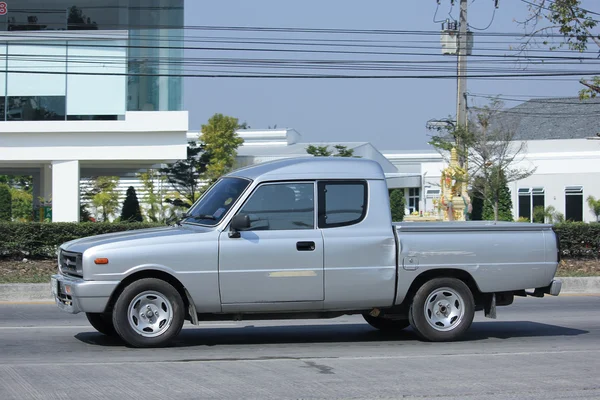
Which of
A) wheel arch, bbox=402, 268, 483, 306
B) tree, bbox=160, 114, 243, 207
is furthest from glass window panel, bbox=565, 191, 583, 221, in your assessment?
wheel arch, bbox=402, 268, 483, 306

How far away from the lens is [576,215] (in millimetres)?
46094

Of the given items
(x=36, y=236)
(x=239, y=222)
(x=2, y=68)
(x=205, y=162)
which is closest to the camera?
(x=239, y=222)

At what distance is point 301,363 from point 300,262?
125cm

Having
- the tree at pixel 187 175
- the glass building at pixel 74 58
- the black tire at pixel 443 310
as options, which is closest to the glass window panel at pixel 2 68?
the glass building at pixel 74 58

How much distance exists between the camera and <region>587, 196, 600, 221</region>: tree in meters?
44.5

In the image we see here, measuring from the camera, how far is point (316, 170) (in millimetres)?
9594

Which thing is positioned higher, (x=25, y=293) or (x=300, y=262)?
(x=300, y=262)

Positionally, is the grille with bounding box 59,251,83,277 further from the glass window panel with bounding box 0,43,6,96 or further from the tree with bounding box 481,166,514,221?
the tree with bounding box 481,166,514,221

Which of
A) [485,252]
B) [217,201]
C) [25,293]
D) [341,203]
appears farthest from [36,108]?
[485,252]

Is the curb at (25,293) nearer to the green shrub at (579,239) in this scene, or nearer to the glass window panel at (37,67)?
the green shrub at (579,239)

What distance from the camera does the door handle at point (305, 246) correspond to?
30.2 feet

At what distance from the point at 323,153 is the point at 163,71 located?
1937 cm

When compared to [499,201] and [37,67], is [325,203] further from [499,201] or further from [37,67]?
[499,201]

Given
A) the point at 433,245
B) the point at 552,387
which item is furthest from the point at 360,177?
the point at 552,387
